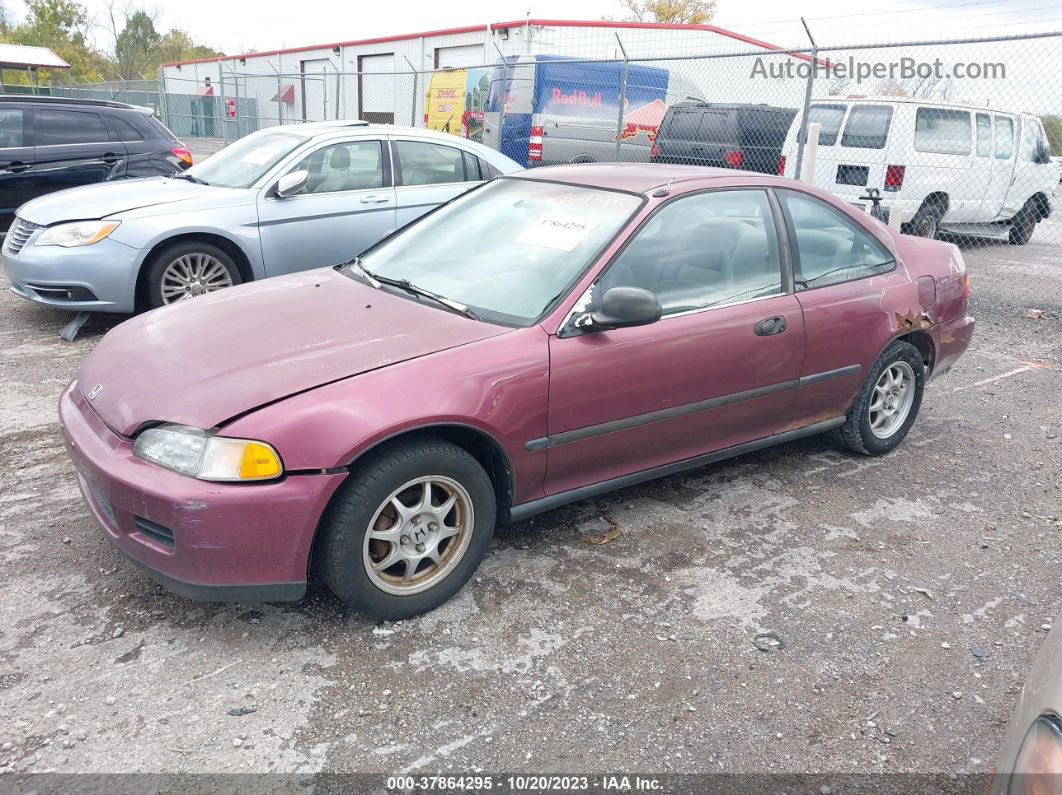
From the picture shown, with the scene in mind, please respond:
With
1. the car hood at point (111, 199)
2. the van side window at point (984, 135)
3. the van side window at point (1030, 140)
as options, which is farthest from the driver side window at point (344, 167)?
the van side window at point (1030, 140)

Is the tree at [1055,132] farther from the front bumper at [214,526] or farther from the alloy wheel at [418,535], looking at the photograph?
the front bumper at [214,526]

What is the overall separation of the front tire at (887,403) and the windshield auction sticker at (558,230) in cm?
183

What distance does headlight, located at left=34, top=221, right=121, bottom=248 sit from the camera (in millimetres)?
6121

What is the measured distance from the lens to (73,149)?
9.02m

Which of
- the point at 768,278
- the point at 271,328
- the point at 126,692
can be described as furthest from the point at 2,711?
the point at 768,278

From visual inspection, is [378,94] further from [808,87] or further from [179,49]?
[179,49]

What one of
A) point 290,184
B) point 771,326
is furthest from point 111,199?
point 771,326

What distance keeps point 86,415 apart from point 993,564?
146 inches

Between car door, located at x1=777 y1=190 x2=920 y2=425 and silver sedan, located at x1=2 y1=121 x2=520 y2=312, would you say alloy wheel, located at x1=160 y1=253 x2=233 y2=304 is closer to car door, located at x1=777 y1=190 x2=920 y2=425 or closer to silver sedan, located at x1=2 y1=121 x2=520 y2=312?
silver sedan, located at x1=2 y1=121 x2=520 y2=312

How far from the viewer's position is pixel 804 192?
4.34 meters

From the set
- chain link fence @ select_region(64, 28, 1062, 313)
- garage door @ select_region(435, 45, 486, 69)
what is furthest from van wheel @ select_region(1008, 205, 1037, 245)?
garage door @ select_region(435, 45, 486, 69)

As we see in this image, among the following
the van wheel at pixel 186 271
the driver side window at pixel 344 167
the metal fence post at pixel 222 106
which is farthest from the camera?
the metal fence post at pixel 222 106

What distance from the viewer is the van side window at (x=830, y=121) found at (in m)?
11.0

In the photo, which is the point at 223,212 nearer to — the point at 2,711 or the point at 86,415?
the point at 86,415
